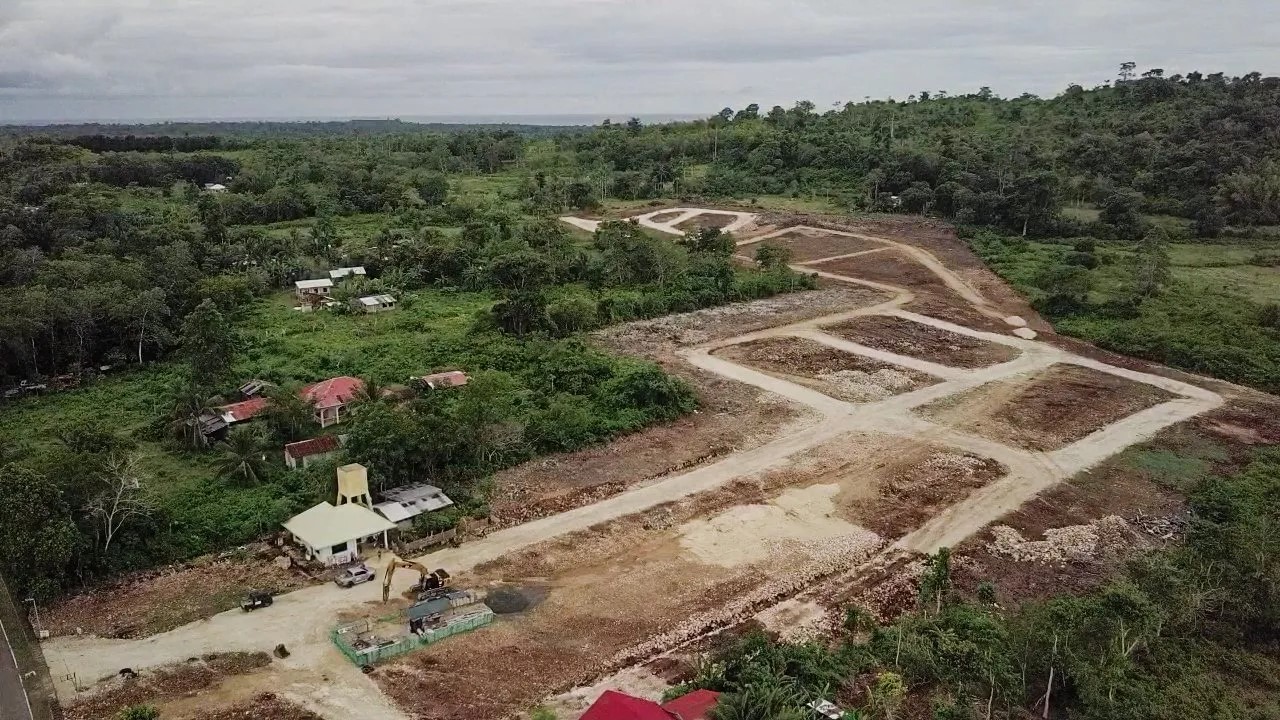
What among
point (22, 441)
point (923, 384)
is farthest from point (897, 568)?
point (22, 441)

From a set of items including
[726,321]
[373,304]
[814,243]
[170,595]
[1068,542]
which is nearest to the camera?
[170,595]

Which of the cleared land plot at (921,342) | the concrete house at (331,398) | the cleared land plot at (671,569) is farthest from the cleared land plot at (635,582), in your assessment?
the cleared land plot at (921,342)

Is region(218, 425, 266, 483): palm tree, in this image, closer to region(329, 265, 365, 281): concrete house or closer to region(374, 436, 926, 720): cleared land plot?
region(374, 436, 926, 720): cleared land plot

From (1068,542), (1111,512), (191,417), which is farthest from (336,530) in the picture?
(1111,512)

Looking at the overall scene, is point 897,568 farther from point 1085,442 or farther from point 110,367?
point 110,367

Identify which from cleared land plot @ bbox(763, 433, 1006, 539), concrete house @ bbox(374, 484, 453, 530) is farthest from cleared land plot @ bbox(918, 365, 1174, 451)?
concrete house @ bbox(374, 484, 453, 530)

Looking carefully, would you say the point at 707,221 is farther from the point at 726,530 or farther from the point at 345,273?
the point at 726,530
